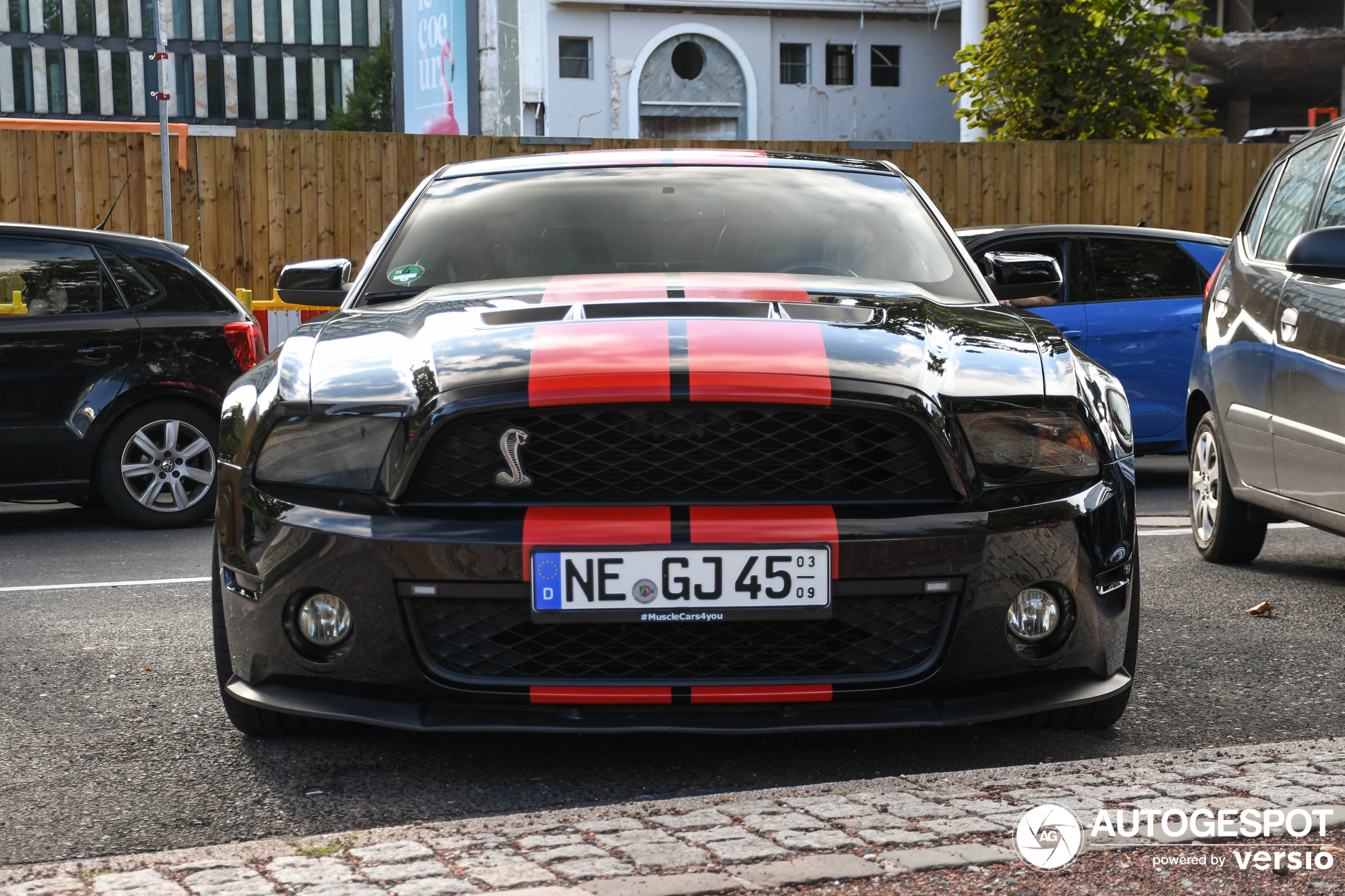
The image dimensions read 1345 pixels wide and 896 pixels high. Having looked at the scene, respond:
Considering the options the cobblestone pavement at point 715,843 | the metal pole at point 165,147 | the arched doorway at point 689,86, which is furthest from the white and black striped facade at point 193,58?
the cobblestone pavement at point 715,843

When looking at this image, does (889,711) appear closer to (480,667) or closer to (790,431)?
(790,431)

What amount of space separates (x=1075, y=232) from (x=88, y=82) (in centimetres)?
7371

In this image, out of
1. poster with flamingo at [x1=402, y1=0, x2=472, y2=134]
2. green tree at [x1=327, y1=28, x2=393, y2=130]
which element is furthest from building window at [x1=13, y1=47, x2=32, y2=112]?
poster with flamingo at [x1=402, y1=0, x2=472, y2=134]

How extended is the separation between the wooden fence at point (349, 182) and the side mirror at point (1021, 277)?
7.78 metres

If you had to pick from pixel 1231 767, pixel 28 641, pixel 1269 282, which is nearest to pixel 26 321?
pixel 28 641

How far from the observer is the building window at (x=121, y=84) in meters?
74.9

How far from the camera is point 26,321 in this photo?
7809mm

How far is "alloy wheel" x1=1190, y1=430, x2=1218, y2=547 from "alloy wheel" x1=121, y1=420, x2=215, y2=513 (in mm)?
4851

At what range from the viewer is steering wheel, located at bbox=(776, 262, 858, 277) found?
4398mm

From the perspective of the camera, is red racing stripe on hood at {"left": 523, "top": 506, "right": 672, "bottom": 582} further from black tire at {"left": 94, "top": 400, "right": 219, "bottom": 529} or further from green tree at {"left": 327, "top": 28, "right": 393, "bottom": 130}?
green tree at {"left": 327, "top": 28, "right": 393, "bottom": 130}

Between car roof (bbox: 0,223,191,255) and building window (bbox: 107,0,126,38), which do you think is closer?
car roof (bbox: 0,223,191,255)

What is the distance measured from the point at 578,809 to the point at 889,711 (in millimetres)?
704

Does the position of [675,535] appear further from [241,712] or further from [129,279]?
[129,279]

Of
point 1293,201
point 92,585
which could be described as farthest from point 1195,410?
point 92,585
